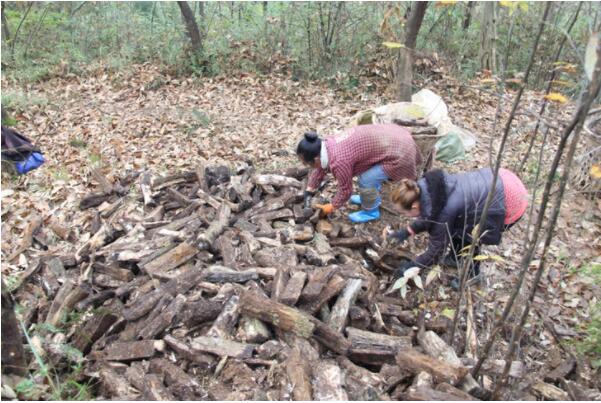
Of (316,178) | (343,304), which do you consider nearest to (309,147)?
(316,178)

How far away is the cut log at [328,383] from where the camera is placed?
238 centimetres

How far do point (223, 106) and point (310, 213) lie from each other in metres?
4.05

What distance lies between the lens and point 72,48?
32.1 feet

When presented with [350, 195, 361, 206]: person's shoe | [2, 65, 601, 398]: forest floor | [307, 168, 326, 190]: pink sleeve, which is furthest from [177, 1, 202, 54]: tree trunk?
[350, 195, 361, 206]: person's shoe

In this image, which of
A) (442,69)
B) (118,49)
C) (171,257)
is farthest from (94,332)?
(118,49)

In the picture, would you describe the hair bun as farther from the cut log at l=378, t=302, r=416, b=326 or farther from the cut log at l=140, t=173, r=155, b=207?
the cut log at l=140, t=173, r=155, b=207

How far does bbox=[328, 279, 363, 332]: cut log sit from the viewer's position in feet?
9.65

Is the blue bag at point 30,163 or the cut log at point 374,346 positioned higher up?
the blue bag at point 30,163

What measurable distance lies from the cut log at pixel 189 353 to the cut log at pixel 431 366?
1.19m

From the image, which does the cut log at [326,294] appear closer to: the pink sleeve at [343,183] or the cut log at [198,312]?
the cut log at [198,312]

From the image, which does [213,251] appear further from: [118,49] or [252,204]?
[118,49]

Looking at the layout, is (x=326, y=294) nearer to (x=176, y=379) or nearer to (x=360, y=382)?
(x=360, y=382)

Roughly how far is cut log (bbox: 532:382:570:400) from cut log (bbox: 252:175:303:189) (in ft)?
9.41

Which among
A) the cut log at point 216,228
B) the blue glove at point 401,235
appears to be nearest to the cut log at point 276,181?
the cut log at point 216,228
